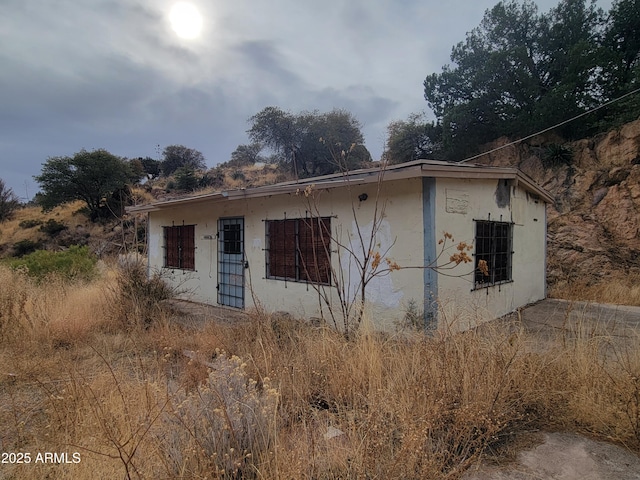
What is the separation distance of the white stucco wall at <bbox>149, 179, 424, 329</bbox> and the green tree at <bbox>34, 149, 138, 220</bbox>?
56.2ft

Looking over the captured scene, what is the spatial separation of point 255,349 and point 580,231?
1262 centimetres

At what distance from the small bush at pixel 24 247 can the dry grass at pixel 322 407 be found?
19.6 metres

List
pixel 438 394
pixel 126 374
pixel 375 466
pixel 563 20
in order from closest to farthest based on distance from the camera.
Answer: pixel 375 466, pixel 438 394, pixel 126 374, pixel 563 20

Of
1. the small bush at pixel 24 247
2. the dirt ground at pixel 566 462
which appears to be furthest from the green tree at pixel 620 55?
the small bush at pixel 24 247

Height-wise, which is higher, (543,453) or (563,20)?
(563,20)

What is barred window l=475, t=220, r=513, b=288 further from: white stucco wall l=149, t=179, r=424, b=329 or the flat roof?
white stucco wall l=149, t=179, r=424, b=329

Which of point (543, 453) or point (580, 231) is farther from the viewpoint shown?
point (580, 231)

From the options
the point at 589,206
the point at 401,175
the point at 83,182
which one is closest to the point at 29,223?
the point at 83,182

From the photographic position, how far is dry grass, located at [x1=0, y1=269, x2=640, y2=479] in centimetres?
209

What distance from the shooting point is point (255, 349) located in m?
3.89

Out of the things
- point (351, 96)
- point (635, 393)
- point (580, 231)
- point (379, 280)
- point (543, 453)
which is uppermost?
point (351, 96)

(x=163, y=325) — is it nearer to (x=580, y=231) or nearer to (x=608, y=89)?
(x=580, y=231)

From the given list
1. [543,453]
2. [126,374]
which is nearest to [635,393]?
[543,453]

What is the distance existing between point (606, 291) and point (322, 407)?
9.91 meters
